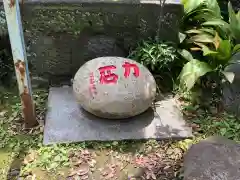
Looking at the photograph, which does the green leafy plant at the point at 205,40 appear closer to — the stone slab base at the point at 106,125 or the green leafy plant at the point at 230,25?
the green leafy plant at the point at 230,25

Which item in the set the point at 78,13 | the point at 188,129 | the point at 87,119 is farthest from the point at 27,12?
the point at 188,129

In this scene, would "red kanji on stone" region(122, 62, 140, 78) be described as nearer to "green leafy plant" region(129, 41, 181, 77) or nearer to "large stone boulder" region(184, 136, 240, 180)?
"green leafy plant" region(129, 41, 181, 77)

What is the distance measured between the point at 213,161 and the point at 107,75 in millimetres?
1285

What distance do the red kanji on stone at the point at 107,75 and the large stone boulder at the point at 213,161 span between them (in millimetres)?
1001

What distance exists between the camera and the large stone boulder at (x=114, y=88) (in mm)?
3463

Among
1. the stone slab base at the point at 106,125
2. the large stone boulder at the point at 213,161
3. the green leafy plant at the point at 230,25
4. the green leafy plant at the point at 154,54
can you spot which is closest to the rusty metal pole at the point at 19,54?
the stone slab base at the point at 106,125

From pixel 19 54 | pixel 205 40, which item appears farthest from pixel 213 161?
pixel 19 54

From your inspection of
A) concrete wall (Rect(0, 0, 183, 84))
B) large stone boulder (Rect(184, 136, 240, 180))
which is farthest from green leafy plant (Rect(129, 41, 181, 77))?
large stone boulder (Rect(184, 136, 240, 180))

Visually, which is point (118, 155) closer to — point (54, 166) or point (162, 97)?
point (54, 166)

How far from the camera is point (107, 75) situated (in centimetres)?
351

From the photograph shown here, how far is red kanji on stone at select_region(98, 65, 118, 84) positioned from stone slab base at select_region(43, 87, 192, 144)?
1.41 feet

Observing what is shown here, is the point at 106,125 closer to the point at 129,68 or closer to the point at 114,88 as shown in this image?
the point at 114,88

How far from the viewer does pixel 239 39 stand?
4070mm

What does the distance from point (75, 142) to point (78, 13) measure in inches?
53.8
